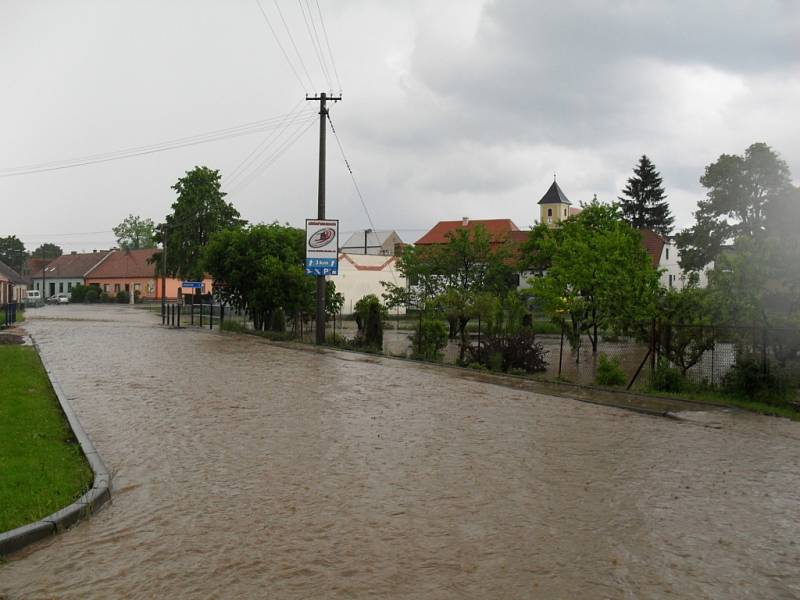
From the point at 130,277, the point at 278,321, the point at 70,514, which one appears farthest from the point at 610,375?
the point at 130,277

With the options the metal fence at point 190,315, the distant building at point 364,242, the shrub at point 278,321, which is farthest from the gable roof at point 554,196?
the shrub at point 278,321

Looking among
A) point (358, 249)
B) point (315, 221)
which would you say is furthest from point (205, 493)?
point (358, 249)

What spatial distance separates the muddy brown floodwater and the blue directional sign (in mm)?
16153

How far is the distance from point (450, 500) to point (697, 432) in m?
6.23

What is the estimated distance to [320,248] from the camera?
3136 centimetres

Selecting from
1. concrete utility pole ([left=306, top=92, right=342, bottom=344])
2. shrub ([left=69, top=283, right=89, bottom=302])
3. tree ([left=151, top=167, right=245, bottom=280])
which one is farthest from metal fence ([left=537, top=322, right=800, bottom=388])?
shrub ([left=69, top=283, right=89, bottom=302])

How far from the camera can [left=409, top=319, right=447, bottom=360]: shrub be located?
24.7m

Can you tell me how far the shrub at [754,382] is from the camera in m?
15.9

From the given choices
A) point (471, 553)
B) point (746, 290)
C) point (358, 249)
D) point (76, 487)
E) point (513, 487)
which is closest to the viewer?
point (471, 553)

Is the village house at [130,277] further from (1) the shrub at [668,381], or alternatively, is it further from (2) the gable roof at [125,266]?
(1) the shrub at [668,381]

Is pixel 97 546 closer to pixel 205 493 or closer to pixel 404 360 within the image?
pixel 205 493

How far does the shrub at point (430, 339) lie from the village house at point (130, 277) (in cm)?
8453

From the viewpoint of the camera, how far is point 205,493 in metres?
8.13

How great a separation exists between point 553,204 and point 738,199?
59417 mm
